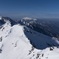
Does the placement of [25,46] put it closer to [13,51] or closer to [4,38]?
[13,51]

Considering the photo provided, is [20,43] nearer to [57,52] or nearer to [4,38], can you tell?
[4,38]

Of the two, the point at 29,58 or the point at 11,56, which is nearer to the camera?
the point at 29,58

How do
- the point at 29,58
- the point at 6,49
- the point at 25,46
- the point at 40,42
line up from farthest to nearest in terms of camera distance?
the point at 40,42
the point at 6,49
the point at 25,46
the point at 29,58

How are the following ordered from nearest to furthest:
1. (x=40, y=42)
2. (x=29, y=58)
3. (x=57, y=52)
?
(x=57, y=52) → (x=29, y=58) → (x=40, y=42)

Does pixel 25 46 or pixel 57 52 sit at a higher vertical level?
pixel 57 52

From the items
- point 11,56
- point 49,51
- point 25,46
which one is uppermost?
point 49,51

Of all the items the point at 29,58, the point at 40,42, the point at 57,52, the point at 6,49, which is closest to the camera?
the point at 57,52

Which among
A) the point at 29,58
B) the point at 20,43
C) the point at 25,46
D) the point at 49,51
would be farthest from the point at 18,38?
the point at 49,51

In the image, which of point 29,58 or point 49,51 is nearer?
point 49,51

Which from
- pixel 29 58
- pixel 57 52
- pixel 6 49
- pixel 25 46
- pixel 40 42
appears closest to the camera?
pixel 57 52

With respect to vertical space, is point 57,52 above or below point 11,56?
above
